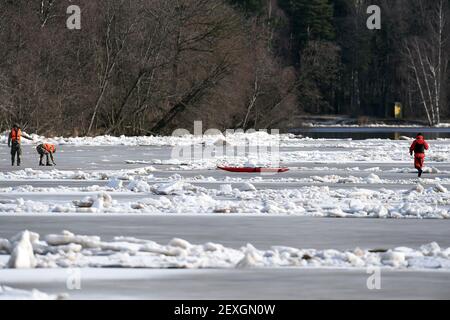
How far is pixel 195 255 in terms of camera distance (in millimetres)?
12102

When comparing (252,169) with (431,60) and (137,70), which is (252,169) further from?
(431,60)

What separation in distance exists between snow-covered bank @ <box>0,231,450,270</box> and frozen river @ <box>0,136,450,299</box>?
0.32 m

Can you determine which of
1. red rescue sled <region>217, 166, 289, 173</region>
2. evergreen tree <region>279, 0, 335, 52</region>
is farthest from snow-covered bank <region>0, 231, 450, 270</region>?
evergreen tree <region>279, 0, 335, 52</region>

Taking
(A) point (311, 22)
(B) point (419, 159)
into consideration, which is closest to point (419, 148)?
(B) point (419, 159)

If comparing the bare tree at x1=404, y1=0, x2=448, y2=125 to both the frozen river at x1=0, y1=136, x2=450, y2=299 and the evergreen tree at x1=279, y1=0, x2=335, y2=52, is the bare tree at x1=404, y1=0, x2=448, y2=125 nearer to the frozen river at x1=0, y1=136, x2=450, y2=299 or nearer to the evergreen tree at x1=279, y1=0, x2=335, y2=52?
the evergreen tree at x1=279, y1=0, x2=335, y2=52

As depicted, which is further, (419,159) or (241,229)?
(419,159)

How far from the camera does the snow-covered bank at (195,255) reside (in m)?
11.5

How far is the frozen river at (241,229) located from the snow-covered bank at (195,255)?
323mm

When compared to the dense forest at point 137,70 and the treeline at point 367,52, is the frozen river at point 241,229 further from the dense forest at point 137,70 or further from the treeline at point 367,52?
the treeline at point 367,52

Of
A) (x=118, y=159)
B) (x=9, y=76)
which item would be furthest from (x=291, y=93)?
(x=118, y=159)

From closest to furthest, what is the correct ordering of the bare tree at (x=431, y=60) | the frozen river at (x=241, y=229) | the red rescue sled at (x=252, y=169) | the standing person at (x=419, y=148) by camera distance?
the frozen river at (x=241, y=229)
the standing person at (x=419, y=148)
the red rescue sled at (x=252, y=169)
the bare tree at (x=431, y=60)

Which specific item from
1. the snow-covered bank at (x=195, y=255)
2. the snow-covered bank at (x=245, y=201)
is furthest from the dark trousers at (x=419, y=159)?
the snow-covered bank at (x=195, y=255)

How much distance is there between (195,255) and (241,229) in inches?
120

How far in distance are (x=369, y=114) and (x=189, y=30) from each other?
47834mm
